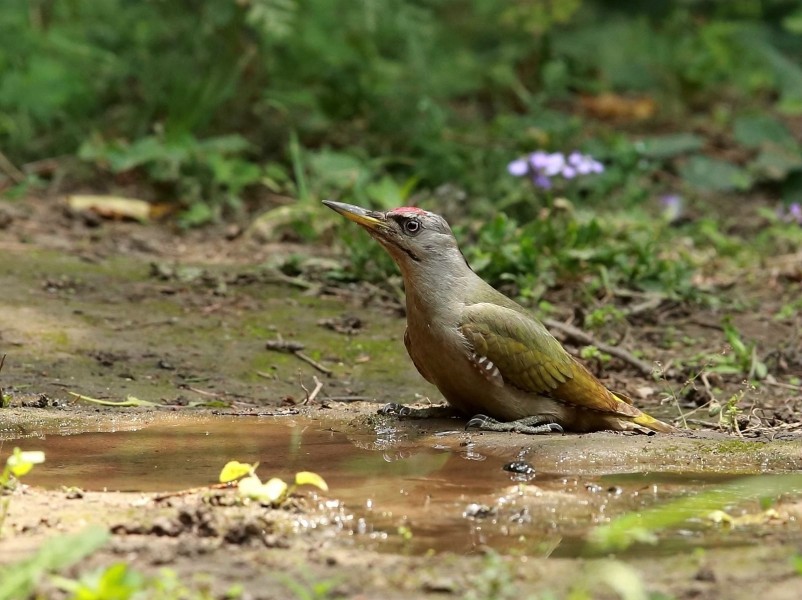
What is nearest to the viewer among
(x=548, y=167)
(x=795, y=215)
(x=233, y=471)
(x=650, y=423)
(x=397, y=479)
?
(x=233, y=471)

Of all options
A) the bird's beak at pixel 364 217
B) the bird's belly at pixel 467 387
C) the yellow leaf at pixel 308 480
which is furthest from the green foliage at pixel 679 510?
the bird's beak at pixel 364 217

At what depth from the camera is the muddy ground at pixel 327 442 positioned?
3465 millimetres

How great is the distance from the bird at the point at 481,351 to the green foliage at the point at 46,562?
2402mm

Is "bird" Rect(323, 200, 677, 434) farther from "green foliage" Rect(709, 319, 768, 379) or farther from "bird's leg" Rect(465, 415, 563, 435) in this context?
"green foliage" Rect(709, 319, 768, 379)

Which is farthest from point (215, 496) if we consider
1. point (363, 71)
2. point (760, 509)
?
point (363, 71)

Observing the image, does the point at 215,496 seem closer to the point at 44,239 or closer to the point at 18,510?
the point at 18,510

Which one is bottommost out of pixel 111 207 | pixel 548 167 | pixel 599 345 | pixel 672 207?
pixel 111 207

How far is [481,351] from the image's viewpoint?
17.7 feet

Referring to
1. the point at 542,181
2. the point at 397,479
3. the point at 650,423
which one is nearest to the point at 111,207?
the point at 542,181

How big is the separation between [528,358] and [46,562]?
9.02 feet

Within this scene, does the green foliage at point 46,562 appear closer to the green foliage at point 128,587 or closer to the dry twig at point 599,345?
the green foliage at point 128,587

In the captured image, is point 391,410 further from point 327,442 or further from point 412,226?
point 412,226

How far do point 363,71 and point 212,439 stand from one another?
6.67m

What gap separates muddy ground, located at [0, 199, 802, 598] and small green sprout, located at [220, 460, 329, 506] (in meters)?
0.04
